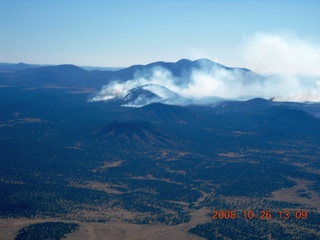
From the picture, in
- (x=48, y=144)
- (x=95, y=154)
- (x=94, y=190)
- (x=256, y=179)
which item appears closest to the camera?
(x=94, y=190)

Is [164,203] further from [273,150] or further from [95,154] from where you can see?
[273,150]

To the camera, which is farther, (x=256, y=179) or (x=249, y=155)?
(x=249, y=155)

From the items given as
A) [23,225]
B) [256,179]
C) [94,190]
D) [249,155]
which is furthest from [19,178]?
[249,155]
